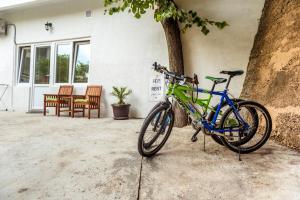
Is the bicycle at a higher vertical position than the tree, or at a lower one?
lower

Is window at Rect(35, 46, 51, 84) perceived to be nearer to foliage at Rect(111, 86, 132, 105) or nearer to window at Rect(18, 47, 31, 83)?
window at Rect(18, 47, 31, 83)

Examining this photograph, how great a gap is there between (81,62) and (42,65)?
56.2 inches

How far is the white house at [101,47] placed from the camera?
4633mm

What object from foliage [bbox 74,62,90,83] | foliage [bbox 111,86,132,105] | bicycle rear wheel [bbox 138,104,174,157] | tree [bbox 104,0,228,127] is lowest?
bicycle rear wheel [bbox 138,104,174,157]

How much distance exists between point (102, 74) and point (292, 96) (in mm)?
4286

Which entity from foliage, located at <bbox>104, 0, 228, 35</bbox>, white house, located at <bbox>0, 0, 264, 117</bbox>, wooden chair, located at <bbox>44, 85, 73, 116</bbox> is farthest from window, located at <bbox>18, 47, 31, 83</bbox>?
foliage, located at <bbox>104, 0, 228, 35</bbox>

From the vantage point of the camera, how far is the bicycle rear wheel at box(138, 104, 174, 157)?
2.42m

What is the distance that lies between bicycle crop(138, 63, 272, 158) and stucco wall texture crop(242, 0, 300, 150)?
529 millimetres

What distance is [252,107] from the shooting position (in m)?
2.62

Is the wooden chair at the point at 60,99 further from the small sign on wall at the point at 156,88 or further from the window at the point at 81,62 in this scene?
the small sign on wall at the point at 156,88

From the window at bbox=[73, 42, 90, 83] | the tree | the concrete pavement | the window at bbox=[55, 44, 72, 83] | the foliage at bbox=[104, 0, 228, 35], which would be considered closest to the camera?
the concrete pavement

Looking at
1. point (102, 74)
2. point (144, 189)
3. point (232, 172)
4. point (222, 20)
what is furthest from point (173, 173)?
point (102, 74)

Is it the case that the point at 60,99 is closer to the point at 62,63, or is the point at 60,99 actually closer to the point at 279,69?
the point at 62,63

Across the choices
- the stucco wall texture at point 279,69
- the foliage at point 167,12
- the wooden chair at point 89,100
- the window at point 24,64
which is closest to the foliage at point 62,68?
the wooden chair at point 89,100
